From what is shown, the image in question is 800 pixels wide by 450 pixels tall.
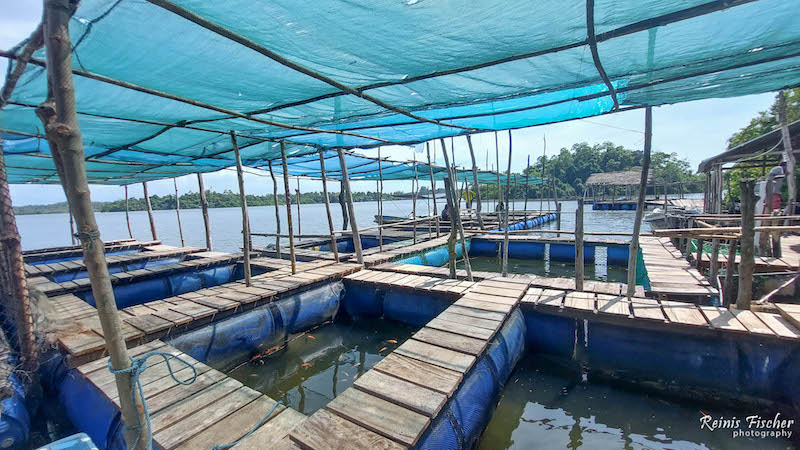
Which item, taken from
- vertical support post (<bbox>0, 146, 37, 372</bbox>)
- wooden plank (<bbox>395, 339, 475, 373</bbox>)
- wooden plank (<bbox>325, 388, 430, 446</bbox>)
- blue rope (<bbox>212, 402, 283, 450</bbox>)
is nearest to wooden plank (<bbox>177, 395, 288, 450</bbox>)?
blue rope (<bbox>212, 402, 283, 450</bbox>)

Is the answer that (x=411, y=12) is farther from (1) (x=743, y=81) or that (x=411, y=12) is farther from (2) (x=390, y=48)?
(1) (x=743, y=81)

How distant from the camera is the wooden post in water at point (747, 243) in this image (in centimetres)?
391

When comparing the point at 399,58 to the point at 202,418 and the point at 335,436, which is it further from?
the point at 202,418

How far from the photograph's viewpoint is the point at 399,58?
2.77 metres

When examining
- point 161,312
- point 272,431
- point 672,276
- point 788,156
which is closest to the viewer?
point 272,431

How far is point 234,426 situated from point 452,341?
88.5 inches

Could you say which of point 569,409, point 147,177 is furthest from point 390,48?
point 147,177

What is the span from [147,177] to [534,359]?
42.9 ft

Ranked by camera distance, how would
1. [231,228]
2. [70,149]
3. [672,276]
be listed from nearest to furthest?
[70,149]
[672,276]
[231,228]

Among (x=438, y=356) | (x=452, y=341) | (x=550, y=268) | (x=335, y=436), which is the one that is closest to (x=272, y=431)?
(x=335, y=436)

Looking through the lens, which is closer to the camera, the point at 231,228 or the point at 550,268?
the point at 550,268

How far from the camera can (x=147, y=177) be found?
10.8 m

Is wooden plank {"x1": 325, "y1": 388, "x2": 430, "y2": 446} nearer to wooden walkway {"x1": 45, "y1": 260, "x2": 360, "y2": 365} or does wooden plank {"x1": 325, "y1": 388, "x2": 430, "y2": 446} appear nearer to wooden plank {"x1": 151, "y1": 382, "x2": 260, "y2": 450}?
wooden plank {"x1": 151, "y1": 382, "x2": 260, "y2": 450}

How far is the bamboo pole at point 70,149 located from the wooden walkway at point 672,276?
21.8 feet
